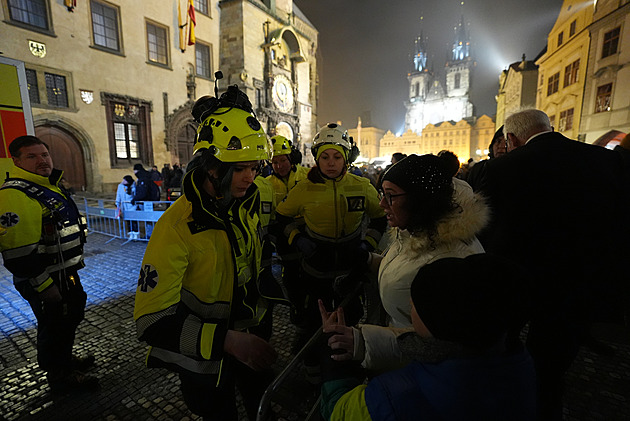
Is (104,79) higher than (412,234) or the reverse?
higher

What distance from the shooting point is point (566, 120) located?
69.5 ft

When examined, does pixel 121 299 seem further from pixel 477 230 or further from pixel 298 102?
pixel 298 102

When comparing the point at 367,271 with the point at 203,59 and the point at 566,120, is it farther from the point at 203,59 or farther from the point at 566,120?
the point at 566,120

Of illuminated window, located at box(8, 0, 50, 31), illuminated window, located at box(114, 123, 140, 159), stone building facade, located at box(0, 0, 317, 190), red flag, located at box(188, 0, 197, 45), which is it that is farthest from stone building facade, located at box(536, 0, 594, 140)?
illuminated window, located at box(8, 0, 50, 31)

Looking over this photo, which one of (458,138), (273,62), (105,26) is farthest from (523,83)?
(458,138)

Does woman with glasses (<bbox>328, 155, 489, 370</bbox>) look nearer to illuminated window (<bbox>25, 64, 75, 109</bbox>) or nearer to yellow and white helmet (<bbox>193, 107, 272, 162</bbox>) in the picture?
yellow and white helmet (<bbox>193, 107, 272, 162</bbox>)

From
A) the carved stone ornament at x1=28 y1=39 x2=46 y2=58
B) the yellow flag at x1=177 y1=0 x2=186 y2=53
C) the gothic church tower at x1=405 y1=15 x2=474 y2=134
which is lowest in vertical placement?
the carved stone ornament at x1=28 y1=39 x2=46 y2=58

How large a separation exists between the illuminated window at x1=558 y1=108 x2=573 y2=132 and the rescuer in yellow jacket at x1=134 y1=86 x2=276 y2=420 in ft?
86.8

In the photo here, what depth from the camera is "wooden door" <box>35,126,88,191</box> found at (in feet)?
45.1

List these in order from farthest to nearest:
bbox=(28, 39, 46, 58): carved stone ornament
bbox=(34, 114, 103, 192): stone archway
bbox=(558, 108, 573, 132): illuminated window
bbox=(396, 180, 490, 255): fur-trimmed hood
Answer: bbox=(558, 108, 573, 132): illuminated window → bbox=(34, 114, 103, 192): stone archway → bbox=(28, 39, 46, 58): carved stone ornament → bbox=(396, 180, 490, 255): fur-trimmed hood

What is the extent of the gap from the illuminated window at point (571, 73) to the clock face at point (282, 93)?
21.8 m

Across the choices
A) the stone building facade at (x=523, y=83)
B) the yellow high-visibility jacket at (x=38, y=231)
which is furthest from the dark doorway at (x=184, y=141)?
the stone building facade at (x=523, y=83)

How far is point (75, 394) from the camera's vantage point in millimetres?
2930

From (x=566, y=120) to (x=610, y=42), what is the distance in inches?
205
